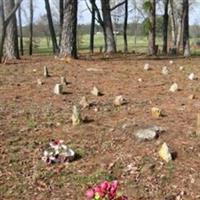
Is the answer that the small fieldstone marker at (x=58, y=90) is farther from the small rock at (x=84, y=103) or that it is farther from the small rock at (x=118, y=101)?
the small rock at (x=118, y=101)

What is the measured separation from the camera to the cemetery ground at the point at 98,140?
4.67m

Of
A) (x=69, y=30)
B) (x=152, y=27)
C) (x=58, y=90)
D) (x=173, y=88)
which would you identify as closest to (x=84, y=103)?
(x=58, y=90)

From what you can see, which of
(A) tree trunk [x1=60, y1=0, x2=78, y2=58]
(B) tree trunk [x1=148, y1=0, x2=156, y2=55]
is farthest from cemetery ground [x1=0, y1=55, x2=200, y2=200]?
(B) tree trunk [x1=148, y1=0, x2=156, y2=55]

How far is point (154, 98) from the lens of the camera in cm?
752

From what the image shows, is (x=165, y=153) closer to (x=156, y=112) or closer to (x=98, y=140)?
(x=98, y=140)

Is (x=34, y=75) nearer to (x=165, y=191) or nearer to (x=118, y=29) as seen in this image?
(x=165, y=191)

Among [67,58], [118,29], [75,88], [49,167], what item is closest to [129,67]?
[67,58]

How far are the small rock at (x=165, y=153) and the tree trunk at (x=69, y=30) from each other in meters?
7.48

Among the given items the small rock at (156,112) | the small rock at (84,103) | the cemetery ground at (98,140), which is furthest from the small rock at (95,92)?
the small rock at (156,112)

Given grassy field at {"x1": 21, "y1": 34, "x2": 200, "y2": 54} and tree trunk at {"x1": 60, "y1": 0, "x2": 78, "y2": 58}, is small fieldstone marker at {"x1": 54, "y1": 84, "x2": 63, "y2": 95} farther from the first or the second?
grassy field at {"x1": 21, "y1": 34, "x2": 200, "y2": 54}

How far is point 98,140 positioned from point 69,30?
7146mm

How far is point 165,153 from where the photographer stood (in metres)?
5.12

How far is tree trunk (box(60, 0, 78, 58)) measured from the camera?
12156mm

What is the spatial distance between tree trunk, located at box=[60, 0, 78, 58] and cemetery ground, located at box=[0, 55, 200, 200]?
Result: 382 centimetres
